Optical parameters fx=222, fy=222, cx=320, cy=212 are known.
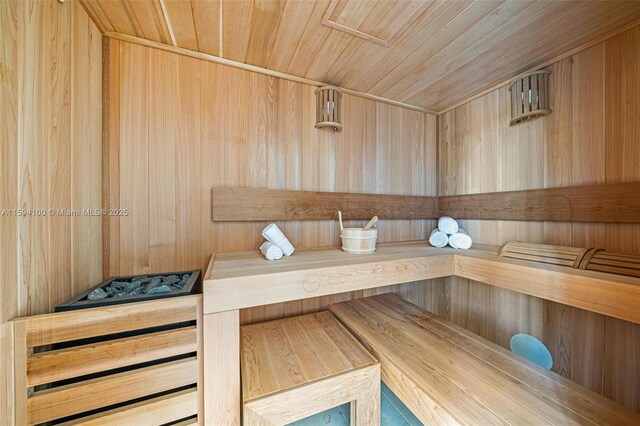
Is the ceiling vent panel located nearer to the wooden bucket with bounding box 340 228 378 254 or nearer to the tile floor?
the wooden bucket with bounding box 340 228 378 254

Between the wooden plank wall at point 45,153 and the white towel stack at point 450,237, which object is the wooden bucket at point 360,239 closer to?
the white towel stack at point 450,237

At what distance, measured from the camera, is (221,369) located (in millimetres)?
780

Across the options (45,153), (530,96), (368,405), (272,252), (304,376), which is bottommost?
(368,405)

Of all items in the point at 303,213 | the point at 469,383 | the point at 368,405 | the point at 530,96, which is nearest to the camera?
the point at 469,383

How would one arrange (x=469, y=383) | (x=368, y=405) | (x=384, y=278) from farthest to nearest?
(x=384, y=278) → (x=368, y=405) → (x=469, y=383)

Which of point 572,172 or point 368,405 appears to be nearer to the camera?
point 368,405

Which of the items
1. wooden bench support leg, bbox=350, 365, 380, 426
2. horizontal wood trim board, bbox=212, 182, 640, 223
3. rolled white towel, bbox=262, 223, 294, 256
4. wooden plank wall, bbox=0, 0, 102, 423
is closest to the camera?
wooden plank wall, bbox=0, 0, 102, 423

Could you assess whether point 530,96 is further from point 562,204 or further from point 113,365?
point 113,365

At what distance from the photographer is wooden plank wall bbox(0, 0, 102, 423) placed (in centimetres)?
61

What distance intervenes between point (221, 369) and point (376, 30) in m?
1.60

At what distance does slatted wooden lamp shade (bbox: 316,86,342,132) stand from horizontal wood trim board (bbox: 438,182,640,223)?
3.90ft

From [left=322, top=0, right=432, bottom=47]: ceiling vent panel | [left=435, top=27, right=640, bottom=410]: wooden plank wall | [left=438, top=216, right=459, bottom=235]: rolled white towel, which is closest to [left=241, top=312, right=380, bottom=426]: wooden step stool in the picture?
Answer: [left=438, top=216, right=459, bottom=235]: rolled white towel

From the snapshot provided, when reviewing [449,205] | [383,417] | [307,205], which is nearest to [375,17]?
[307,205]

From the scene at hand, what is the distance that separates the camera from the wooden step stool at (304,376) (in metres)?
0.81
